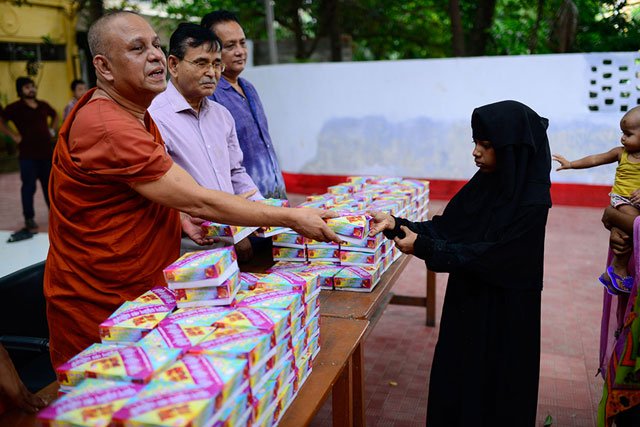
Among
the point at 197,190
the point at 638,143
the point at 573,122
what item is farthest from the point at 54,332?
the point at 573,122

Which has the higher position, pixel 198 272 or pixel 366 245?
pixel 198 272

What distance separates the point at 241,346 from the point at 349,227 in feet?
3.01

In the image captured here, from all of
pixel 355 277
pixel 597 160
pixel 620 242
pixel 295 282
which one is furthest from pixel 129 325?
pixel 597 160

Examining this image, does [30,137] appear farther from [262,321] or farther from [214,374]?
[214,374]

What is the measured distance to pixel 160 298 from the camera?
1811 mm

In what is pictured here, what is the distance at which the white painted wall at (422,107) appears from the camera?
7520mm

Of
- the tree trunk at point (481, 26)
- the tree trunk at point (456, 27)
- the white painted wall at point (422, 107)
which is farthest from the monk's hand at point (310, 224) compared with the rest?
the tree trunk at point (481, 26)


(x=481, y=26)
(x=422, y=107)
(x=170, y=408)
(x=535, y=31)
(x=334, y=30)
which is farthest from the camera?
(x=334, y=30)

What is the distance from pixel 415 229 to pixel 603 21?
7949mm

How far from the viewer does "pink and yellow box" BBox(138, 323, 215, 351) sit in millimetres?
1489

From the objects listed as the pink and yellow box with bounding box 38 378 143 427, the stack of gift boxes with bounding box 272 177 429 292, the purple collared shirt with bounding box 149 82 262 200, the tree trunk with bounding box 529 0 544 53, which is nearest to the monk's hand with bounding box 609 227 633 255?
the stack of gift boxes with bounding box 272 177 429 292

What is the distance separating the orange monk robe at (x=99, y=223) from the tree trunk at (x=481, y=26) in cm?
917

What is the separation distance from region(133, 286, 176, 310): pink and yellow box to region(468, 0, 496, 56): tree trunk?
31.0 feet

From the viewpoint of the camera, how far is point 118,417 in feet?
3.92
